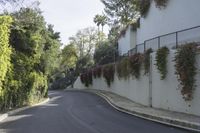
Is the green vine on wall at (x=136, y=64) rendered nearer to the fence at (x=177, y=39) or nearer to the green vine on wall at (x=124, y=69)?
the fence at (x=177, y=39)

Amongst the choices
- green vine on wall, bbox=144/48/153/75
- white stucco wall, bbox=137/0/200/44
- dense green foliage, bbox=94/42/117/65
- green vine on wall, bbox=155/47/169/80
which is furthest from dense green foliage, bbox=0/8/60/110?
dense green foliage, bbox=94/42/117/65

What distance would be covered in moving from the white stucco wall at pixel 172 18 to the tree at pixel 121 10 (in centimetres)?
3753

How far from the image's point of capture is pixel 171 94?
24984 millimetres

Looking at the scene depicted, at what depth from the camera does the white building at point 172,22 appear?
2622 cm

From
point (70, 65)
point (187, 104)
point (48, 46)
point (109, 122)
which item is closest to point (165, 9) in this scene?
point (187, 104)

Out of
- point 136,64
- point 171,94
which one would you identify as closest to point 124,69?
point 136,64

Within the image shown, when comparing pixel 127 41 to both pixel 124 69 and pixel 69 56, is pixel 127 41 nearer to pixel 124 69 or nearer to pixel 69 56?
pixel 124 69

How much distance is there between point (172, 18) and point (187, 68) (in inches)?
438

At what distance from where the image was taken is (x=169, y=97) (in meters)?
25.3

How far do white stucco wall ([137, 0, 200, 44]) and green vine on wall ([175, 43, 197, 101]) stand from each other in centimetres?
206

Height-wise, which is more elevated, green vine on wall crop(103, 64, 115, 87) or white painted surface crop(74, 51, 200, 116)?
green vine on wall crop(103, 64, 115, 87)

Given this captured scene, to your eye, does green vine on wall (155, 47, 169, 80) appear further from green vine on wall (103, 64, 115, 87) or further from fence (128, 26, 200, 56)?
green vine on wall (103, 64, 115, 87)

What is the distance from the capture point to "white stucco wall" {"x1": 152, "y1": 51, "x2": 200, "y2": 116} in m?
21.5

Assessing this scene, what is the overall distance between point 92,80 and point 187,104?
4910cm
